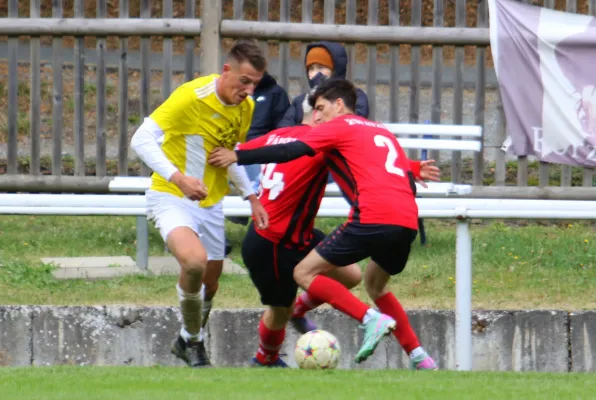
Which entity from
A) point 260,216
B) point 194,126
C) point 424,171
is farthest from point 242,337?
point 424,171

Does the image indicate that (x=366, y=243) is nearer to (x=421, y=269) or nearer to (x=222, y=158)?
(x=222, y=158)

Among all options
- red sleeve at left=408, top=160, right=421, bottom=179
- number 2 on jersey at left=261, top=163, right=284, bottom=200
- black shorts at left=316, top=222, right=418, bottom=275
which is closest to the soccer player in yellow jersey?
number 2 on jersey at left=261, top=163, right=284, bottom=200

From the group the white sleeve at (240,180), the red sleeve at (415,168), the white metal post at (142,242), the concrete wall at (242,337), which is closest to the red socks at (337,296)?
the white sleeve at (240,180)

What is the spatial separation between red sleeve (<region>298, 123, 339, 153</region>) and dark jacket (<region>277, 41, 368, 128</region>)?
5.89 feet

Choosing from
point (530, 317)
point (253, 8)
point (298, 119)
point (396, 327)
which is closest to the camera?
point (396, 327)

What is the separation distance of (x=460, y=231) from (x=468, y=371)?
0.98 m

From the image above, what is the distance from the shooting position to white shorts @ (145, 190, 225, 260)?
23.5ft

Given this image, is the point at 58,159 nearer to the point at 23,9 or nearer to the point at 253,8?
the point at 253,8

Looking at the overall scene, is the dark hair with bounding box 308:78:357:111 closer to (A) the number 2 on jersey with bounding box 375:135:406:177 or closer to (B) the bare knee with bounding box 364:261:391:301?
(A) the number 2 on jersey with bounding box 375:135:406:177

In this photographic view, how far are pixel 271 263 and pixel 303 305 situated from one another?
0.45 metres

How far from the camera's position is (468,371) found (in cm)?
669

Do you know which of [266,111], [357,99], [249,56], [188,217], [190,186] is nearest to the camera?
[190,186]

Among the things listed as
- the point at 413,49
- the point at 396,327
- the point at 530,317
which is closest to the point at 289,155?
the point at 396,327

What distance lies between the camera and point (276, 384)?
6016 mm
